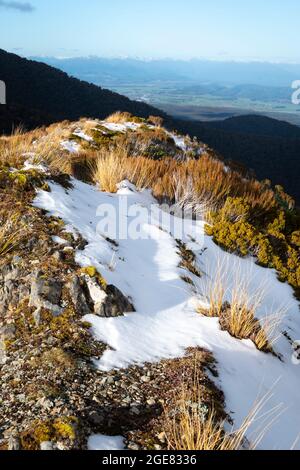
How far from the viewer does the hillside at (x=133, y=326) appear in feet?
7.78

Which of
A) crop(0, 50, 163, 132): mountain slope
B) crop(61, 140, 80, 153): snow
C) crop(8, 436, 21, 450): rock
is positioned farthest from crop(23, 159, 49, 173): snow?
crop(0, 50, 163, 132): mountain slope

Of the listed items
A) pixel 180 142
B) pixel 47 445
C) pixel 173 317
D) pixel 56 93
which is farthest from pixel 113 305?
pixel 56 93

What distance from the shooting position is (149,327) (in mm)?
3475

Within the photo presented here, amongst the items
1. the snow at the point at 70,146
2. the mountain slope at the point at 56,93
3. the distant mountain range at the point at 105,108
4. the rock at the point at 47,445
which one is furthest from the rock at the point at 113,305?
the mountain slope at the point at 56,93

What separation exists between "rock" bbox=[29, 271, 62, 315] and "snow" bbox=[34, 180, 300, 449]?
0.35 m

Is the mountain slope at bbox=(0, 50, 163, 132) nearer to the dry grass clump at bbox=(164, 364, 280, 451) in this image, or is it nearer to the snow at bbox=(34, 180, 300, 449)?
the snow at bbox=(34, 180, 300, 449)

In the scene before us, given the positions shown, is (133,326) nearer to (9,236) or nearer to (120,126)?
(9,236)

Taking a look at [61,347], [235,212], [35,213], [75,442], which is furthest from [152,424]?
[235,212]

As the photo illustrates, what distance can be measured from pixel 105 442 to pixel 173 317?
1.57 m

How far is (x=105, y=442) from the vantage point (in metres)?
2.22

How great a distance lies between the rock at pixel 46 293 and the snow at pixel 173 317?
353 mm

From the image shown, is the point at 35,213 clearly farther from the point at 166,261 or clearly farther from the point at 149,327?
the point at 149,327

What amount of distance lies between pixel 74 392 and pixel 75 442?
431mm

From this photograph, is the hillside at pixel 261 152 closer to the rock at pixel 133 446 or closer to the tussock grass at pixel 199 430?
the tussock grass at pixel 199 430
